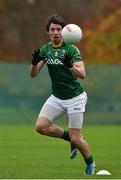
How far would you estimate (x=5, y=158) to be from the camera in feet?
50.3

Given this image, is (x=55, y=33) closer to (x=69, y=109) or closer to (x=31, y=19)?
(x=69, y=109)

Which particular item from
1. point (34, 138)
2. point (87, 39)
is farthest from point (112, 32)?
point (34, 138)

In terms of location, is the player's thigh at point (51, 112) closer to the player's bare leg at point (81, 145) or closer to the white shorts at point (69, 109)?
the white shorts at point (69, 109)

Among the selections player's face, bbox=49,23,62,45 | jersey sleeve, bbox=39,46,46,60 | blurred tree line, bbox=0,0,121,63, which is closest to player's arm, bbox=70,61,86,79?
player's face, bbox=49,23,62,45

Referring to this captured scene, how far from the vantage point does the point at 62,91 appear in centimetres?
1271

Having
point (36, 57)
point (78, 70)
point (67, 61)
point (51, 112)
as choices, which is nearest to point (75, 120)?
point (51, 112)

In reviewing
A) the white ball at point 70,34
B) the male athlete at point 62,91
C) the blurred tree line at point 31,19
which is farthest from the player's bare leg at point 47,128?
the blurred tree line at point 31,19

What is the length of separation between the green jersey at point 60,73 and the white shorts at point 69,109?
81mm

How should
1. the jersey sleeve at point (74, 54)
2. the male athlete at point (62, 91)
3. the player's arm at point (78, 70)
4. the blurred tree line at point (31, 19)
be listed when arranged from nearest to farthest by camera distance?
the player's arm at point (78, 70) < the jersey sleeve at point (74, 54) < the male athlete at point (62, 91) < the blurred tree line at point (31, 19)

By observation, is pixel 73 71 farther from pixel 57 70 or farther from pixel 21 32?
pixel 21 32

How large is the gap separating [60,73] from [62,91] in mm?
301

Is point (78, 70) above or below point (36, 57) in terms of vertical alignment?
below

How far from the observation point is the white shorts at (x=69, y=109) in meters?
12.5

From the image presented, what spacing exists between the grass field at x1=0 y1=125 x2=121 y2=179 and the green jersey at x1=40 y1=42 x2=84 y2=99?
1.19 meters
